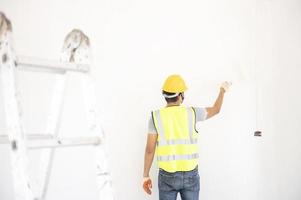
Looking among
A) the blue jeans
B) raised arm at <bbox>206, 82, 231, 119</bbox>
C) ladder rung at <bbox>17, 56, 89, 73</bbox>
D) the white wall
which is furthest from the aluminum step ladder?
raised arm at <bbox>206, 82, 231, 119</bbox>

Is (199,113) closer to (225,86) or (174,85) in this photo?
(174,85)

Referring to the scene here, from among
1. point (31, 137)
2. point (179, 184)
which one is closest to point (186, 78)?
point (179, 184)

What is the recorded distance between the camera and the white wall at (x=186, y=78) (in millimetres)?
2633

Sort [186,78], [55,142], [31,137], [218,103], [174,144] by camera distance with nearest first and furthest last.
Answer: [55,142] < [31,137] < [174,144] < [218,103] < [186,78]

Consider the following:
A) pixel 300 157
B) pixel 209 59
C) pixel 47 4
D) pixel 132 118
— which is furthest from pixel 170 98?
pixel 300 157

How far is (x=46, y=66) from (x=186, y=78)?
1645mm

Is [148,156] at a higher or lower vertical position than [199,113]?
lower

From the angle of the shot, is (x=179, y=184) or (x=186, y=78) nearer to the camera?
(x=179, y=184)

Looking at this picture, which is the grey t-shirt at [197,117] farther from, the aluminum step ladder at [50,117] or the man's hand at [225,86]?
the aluminum step ladder at [50,117]

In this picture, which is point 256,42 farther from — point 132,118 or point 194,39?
point 132,118

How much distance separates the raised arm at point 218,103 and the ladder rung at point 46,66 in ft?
4.33

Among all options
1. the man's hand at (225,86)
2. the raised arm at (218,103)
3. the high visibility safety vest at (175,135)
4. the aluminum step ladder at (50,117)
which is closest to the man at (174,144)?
the high visibility safety vest at (175,135)

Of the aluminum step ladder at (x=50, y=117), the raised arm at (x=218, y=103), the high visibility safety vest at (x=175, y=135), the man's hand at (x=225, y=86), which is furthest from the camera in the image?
the man's hand at (x=225, y=86)

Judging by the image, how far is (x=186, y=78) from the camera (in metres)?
3.07
